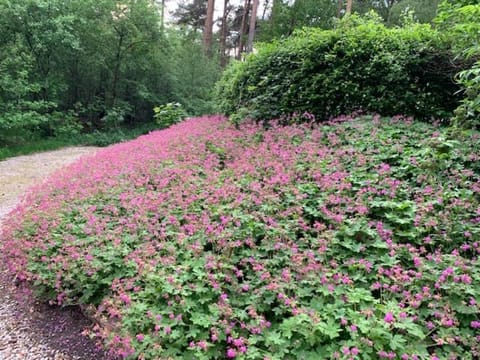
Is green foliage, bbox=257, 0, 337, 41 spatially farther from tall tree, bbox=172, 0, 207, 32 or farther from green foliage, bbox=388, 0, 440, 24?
tall tree, bbox=172, 0, 207, 32

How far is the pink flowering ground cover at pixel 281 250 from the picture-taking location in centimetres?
160

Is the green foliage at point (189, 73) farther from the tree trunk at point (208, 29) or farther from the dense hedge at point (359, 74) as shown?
the dense hedge at point (359, 74)

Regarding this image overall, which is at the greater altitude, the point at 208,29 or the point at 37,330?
the point at 208,29

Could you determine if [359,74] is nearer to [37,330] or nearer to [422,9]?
[37,330]

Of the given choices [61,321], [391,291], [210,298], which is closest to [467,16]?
[391,291]

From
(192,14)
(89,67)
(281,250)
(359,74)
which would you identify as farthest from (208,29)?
(281,250)

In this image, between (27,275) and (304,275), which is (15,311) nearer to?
(27,275)

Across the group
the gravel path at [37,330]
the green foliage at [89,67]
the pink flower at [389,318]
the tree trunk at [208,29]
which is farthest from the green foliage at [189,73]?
the pink flower at [389,318]

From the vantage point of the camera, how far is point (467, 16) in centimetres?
289

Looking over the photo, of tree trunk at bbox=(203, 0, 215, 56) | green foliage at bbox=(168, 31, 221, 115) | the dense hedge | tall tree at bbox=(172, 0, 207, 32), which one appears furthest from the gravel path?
tall tree at bbox=(172, 0, 207, 32)

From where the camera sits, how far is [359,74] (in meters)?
4.16

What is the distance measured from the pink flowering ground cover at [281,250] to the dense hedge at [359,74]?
61 cm

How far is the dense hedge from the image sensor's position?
12.6 ft

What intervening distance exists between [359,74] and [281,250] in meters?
3.05
